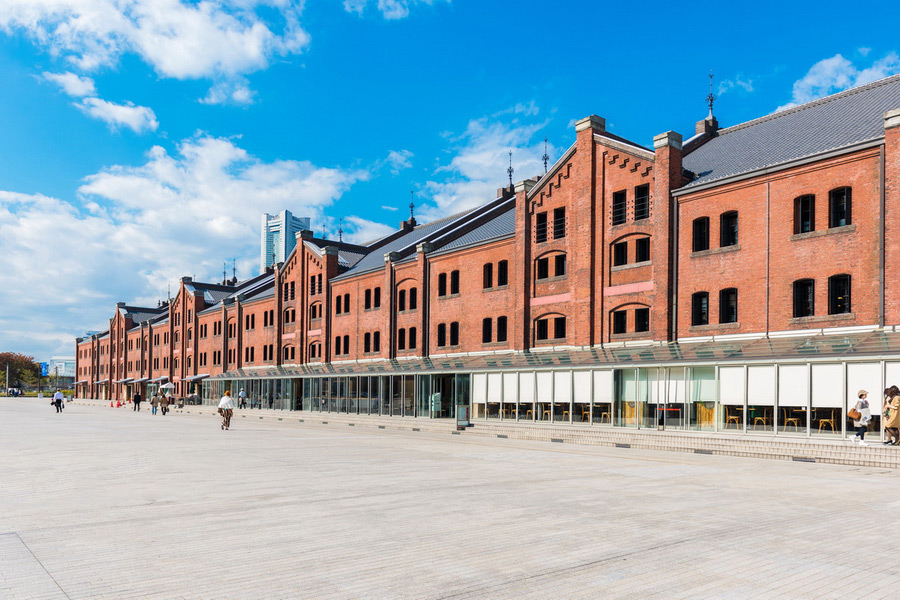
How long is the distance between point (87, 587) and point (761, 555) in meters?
6.63

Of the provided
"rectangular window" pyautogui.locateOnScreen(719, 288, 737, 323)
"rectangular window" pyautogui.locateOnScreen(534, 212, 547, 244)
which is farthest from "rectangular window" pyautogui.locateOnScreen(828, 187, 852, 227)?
"rectangular window" pyautogui.locateOnScreen(534, 212, 547, 244)

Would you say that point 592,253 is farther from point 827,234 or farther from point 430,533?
point 430,533

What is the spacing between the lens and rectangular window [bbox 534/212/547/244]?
35219mm

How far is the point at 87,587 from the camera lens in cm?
615

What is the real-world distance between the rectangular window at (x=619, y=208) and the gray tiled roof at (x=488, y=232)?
23.4 ft

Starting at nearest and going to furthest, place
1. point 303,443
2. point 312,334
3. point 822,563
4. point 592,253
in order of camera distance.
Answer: point 822,563 < point 303,443 < point 592,253 < point 312,334

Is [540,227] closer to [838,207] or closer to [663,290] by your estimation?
[663,290]

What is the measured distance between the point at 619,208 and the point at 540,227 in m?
4.94

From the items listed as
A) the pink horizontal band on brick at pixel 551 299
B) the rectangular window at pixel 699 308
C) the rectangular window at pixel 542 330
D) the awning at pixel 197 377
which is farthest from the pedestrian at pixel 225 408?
the awning at pixel 197 377

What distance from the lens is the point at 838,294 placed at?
79.1 feet

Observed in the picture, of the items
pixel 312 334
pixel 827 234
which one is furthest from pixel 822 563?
pixel 312 334

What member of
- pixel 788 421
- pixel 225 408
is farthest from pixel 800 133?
pixel 225 408

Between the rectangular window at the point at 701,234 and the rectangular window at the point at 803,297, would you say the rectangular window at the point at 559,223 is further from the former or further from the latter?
the rectangular window at the point at 803,297

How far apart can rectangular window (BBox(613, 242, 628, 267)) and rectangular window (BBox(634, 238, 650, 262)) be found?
78 cm
